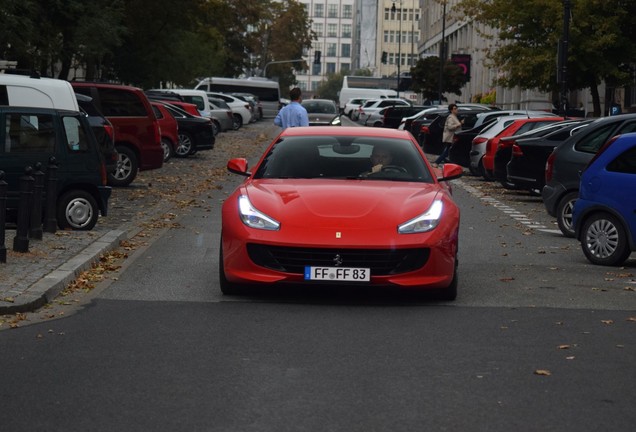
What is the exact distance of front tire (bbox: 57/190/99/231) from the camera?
16375 mm

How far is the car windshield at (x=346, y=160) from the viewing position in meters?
11.7

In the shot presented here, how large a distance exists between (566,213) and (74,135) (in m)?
6.07

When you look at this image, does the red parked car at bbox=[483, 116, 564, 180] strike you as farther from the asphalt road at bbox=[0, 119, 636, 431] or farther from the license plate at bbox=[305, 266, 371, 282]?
the license plate at bbox=[305, 266, 371, 282]

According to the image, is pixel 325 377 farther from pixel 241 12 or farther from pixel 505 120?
pixel 241 12

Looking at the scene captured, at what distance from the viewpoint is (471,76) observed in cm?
9981

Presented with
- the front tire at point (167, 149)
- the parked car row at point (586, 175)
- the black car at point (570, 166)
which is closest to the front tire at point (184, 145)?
the front tire at point (167, 149)

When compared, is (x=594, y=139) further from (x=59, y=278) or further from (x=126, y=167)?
(x=126, y=167)

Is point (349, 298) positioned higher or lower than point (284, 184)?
lower

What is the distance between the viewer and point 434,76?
3634 inches

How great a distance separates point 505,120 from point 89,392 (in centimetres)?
2321

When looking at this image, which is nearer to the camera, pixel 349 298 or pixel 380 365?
pixel 380 365

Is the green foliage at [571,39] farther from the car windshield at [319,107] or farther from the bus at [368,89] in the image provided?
the bus at [368,89]

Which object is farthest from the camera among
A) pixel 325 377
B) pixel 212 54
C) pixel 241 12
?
pixel 241 12

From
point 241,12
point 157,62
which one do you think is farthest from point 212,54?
point 157,62
